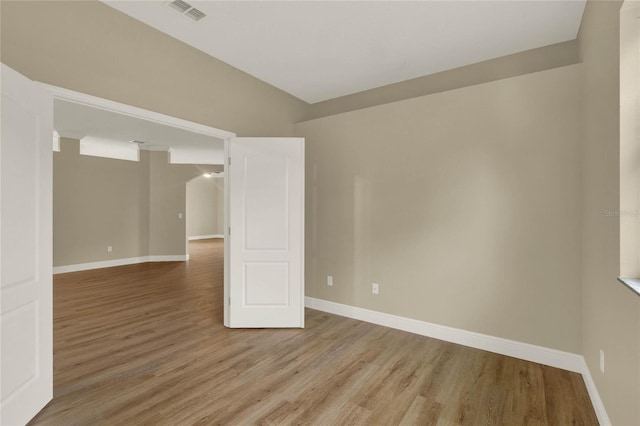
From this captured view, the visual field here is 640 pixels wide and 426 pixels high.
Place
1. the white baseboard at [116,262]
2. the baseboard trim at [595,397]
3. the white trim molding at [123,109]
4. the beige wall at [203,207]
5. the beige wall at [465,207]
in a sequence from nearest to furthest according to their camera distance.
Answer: the baseboard trim at [595,397] < the white trim molding at [123,109] < the beige wall at [465,207] < the white baseboard at [116,262] < the beige wall at [203,207]

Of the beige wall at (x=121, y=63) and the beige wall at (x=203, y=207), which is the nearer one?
the beige wall at (x=121, y=63)

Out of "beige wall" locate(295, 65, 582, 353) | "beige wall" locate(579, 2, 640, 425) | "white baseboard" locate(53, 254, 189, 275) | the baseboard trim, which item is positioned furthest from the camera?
"white baseboard" locate(53, 254, 189, 275)

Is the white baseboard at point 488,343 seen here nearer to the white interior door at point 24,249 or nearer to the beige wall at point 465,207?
the beige wall at point 465,207

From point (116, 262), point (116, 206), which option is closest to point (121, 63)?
point (116, 206)

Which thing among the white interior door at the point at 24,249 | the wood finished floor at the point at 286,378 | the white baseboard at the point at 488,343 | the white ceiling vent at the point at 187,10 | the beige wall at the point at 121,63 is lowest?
the wood finished floor at the point at 286,378

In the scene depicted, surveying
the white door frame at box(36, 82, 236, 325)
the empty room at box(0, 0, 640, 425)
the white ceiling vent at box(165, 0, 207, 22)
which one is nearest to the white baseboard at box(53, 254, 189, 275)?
the empty room at box(0, 0, 640, 425)

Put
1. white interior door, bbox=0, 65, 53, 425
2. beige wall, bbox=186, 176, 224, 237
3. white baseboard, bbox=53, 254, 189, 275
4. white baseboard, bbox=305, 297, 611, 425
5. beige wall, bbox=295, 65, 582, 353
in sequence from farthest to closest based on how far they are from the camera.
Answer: beige wall, bbox=186, 176, 224, 237 → white baseboard, bbox=53, 254, 189, 275 → beige wall, bbox=295, 65, 582, 353 → white baseboard, bbox=305, 297, 611, 425 → white interior door, bbox=0, 65, 53, 425

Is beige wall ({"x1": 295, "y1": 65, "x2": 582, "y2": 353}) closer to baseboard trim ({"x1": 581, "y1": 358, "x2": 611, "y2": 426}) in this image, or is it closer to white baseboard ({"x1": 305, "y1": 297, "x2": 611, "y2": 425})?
white baseboard ({"x1": 305, "y1": 297, "x2": 611, "y2": 425})

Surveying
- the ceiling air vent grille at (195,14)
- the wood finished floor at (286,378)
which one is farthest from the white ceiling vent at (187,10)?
the wood finished floor at (286,378)

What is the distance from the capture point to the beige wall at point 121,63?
195 cm

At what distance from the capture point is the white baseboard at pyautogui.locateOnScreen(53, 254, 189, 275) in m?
6.28

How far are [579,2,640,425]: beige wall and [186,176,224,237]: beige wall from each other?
42.9 ft

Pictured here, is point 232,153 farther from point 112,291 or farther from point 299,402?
point 112,291

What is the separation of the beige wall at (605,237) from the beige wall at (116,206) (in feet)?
27.0
